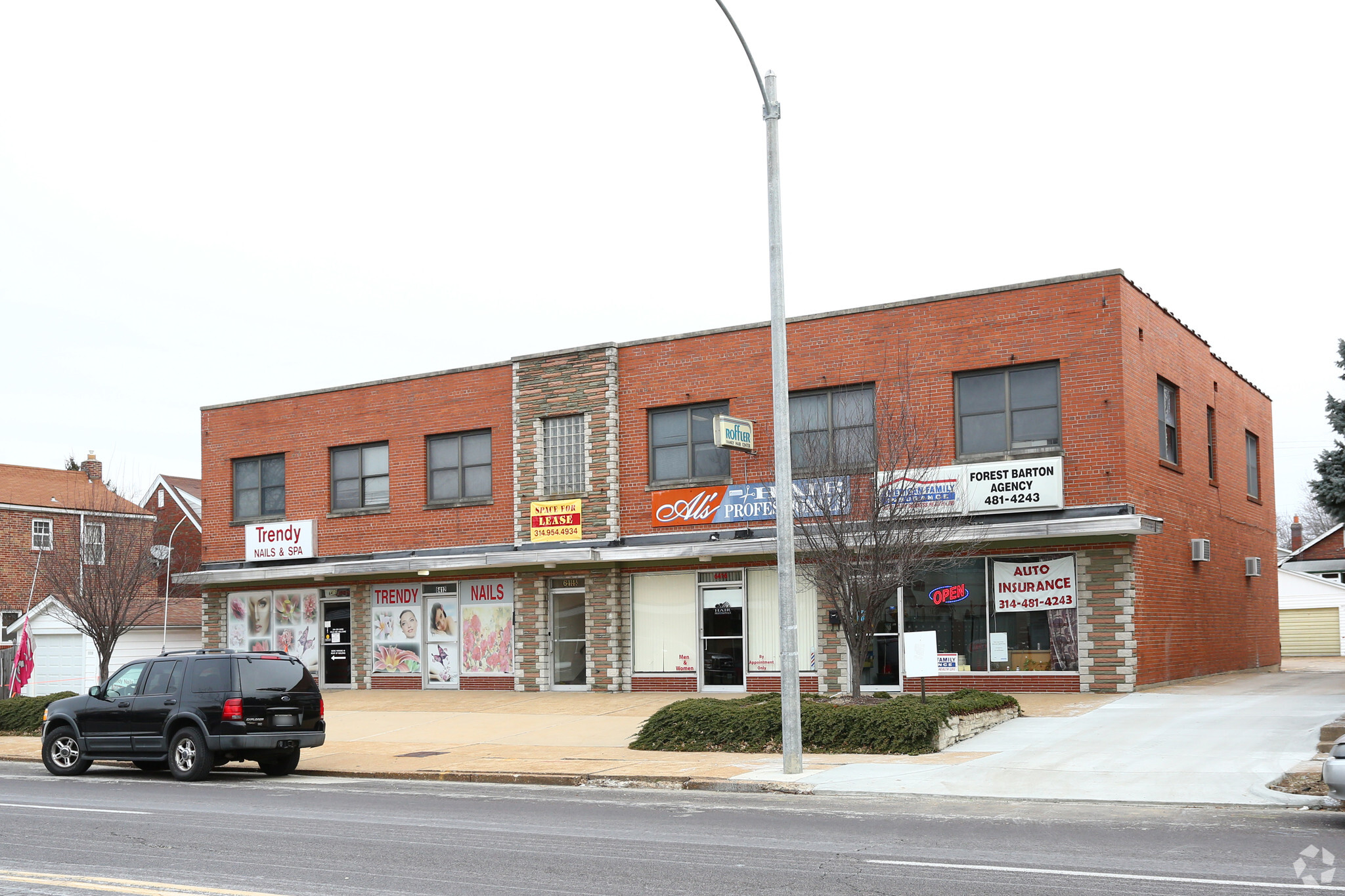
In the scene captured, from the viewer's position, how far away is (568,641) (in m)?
28.2

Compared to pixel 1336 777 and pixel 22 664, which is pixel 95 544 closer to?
pixel 22 664

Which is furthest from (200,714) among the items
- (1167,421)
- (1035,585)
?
(1167,421)

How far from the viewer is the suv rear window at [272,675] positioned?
1680 cm

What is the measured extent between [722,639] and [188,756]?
38.7 ft

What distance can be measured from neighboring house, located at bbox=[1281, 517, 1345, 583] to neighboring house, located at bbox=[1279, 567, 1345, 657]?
2.75 m

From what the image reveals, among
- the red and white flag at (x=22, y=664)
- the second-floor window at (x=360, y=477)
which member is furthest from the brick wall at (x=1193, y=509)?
the red and white flag at (x=22, y=664)

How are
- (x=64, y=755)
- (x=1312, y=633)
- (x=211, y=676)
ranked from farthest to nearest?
(x=1312, y=633), (x=64, y=755), (x=211, y=676)

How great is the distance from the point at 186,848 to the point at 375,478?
825 inches

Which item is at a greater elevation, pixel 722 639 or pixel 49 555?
pixel 49 555

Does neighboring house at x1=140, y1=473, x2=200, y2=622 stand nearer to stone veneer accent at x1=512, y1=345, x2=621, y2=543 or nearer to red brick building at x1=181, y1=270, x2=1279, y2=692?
red brick building at x1=181, y1=270, x2=1279, y2=692

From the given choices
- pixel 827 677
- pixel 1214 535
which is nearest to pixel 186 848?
pixel 827 677

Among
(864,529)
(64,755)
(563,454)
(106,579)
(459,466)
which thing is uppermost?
(563,454)

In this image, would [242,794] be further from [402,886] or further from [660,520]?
[660,520]

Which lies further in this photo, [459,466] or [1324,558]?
[1324,558]
